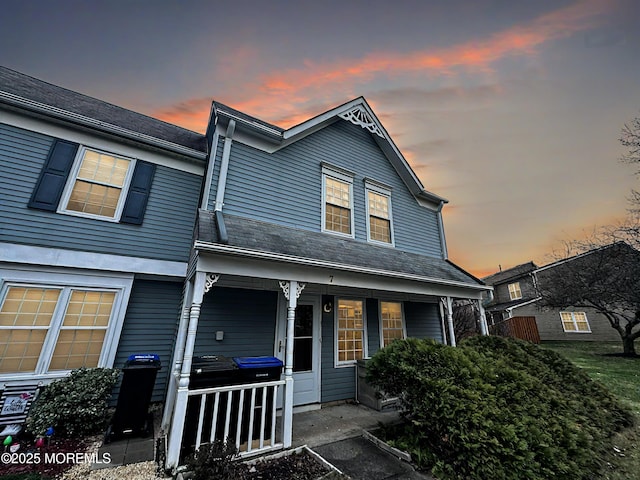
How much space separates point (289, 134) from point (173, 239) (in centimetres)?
388

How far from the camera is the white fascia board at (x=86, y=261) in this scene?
14.5 ft

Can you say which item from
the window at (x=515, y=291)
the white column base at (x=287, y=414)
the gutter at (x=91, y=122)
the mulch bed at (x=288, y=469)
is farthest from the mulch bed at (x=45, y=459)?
the window at (x=515, y=291)

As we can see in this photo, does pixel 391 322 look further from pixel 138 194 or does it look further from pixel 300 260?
pixel 138 194

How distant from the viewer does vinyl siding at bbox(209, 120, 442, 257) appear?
5.85 meters

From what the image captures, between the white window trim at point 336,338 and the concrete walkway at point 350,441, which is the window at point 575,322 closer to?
the white window trim at point 336,338

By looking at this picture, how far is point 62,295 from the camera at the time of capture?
471 centimetres

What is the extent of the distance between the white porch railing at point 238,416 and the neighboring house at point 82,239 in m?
2.71

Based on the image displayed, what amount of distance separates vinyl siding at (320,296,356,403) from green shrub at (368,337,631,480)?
6.07 feet

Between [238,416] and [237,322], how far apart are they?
6.82 ft

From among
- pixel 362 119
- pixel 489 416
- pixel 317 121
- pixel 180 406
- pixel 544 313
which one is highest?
pixel 362 119

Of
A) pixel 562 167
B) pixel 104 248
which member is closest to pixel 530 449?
pixel 104 248

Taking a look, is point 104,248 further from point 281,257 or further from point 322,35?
point 322,35

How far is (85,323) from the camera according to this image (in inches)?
191

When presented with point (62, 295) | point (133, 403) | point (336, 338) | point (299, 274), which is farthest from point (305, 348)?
point (62, 295)
